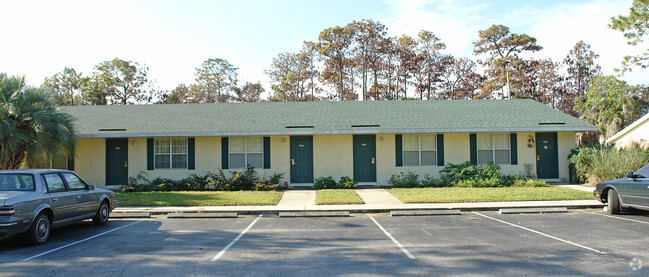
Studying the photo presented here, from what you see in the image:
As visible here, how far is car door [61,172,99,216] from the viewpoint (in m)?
8.99

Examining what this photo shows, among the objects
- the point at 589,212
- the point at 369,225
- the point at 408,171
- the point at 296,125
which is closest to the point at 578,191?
the point at 589,212

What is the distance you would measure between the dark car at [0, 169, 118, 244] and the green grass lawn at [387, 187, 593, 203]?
8.65 metres

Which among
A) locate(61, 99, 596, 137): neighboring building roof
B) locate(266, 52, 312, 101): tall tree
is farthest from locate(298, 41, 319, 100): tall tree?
locate(61, 99, 596, 137): neighboring building roof

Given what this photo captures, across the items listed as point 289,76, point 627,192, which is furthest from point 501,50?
point 627,192

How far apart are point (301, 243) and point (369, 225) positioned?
2417 mm

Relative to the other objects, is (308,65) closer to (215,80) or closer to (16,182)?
(215,80)

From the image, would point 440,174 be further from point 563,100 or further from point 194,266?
point 563,100

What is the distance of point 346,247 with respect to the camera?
7.42 metres

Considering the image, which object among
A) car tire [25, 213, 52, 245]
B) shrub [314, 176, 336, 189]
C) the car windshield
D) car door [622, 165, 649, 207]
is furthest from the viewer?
shrub [314, 176, 336, 189]

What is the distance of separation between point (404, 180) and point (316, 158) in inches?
149

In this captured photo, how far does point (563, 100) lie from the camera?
43.6 metres

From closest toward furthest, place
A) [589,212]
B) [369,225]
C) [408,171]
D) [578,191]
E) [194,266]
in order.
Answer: [194,266]
[369,225]
[589,212]
[578,191]
[408,171]

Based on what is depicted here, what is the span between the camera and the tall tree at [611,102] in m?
28.4

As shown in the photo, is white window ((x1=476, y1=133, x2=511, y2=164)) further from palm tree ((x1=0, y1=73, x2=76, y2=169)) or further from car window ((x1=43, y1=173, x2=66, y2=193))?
palm tree ((x1=0, y1=73, x2=76, y2=169))
